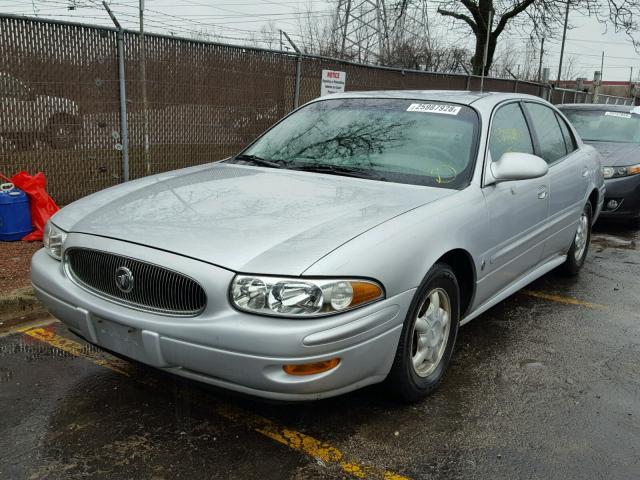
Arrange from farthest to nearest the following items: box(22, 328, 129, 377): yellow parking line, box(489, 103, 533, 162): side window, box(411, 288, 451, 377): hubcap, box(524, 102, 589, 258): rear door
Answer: box(524, 102, 589, 258): rear door → box(489, 103, 533, 162): side window → box(22, 328, 129, 377): yellow parking line → box(411, 288, 451, 377): hubcap

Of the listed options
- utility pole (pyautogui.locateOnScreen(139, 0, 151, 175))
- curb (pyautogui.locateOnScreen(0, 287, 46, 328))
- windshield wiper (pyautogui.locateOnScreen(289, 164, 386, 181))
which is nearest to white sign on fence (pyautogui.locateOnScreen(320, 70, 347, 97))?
utility pole (pyautogui.locateOnScreen(139, 0, 151, 175))

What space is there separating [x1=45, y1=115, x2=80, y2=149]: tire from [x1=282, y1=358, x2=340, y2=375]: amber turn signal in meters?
5.15

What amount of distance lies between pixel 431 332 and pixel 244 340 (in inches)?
45.9

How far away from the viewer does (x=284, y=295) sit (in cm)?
239

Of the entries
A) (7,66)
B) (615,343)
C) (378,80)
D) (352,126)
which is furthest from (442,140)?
(378,80)

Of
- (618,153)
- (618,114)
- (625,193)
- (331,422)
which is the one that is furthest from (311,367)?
(618,114)

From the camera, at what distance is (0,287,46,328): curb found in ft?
13.9

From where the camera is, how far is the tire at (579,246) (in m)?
5.41

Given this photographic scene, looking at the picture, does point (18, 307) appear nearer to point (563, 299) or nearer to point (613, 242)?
point (563, 299)

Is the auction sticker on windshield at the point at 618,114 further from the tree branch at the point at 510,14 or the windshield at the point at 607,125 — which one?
the tree branch at the point at 510,14

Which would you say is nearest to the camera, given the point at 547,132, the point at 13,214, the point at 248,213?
the point at 248,213

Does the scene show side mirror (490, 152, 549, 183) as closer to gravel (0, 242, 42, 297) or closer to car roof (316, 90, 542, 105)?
car roof (316, 90, 542, 105)

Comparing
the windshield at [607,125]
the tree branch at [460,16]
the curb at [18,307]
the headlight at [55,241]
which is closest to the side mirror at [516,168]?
the headlight at [55,241]

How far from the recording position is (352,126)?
3971 millimetres
